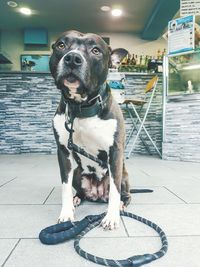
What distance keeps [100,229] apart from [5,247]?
0.42 metres

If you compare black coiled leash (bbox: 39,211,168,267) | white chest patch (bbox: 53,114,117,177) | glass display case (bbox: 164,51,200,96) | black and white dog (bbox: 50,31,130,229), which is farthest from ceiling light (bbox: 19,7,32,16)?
black coiled leash (bbox: 39,211,168,267)

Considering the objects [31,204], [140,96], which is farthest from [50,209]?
[140,96]

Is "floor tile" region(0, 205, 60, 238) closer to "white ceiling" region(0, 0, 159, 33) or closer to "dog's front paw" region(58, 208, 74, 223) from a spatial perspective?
"dog's front paw" region(58, 208, 74, 223)

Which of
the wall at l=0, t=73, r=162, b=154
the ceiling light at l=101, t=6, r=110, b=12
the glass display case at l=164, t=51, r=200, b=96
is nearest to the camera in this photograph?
the glass display case at l=164, t=51, r=200, b=96

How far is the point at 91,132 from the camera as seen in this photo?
1417 mm

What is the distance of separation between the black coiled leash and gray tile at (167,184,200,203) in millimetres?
584

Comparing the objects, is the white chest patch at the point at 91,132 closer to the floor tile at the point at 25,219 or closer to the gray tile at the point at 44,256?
the floor tile at the point at 25,219

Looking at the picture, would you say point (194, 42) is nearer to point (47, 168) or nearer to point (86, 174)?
point (47, 168)

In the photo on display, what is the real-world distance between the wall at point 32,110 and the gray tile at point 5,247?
3.56m

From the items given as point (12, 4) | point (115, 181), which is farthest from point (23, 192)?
point (12, 4)

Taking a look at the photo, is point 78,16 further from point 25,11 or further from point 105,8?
point 25,11

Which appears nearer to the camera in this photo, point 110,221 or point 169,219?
point 110,221

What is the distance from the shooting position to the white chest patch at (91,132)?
4.63ft

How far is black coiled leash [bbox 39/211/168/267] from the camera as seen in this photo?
94cm
